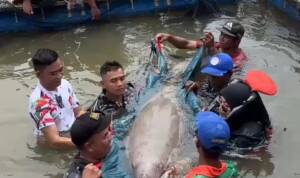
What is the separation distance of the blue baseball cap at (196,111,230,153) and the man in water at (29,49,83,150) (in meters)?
1.99

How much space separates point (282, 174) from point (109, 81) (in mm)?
2322

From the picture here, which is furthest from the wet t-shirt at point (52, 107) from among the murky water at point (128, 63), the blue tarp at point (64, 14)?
the blue tarp at point (64, 14)

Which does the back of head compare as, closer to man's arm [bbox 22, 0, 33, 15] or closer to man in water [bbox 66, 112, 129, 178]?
man in water [bbox 66, 112, 129, 178]

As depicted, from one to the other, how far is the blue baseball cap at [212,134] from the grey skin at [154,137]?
1025 millimetres

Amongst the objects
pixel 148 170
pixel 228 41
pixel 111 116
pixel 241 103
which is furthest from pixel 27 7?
pixel 148 170

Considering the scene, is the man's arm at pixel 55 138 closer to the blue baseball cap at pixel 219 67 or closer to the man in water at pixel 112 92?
the man in water at pixel 112 92

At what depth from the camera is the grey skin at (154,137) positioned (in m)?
4.89

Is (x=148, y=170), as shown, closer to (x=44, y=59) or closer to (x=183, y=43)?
(x=44, y=59)

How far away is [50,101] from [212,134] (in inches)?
93.4

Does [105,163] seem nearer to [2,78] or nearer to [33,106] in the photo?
[33,106]

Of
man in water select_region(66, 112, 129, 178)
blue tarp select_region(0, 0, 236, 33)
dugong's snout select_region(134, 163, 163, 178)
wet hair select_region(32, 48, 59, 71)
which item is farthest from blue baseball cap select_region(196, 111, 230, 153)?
blue tarp select_region(0, 0, 236, 33)

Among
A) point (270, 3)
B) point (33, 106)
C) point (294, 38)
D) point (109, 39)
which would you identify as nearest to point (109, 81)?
point (33, 106)

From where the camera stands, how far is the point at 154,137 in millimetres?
5328

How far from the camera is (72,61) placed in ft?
29.5
